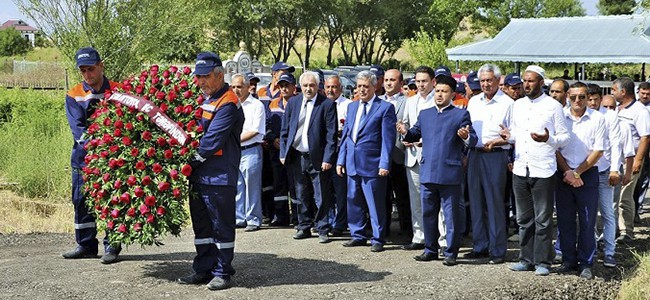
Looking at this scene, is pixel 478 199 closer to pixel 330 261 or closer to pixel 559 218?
pixel 559 218

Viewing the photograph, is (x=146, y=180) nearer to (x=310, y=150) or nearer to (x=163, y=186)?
(x=163, y=186)

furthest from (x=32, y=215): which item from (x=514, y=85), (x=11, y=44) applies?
(x=11, y=44)

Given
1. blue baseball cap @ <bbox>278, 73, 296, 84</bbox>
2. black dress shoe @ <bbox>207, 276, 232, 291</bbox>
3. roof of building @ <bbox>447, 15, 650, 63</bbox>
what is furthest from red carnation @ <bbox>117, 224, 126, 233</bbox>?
roof of building @ <bbox>447, 15, 650, 63</bbox>

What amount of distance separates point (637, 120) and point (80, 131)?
6.93 m

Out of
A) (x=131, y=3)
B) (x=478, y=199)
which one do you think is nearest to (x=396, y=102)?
(x=478, y=199)

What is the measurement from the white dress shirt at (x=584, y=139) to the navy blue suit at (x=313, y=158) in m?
2.93

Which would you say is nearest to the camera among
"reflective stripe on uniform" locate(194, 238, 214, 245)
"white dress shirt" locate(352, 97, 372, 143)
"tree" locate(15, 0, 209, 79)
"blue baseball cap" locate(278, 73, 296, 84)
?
"reflective stripe on uniform" locate(194, 238, 214, 245)

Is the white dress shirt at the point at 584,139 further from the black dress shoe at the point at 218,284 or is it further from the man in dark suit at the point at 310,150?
the black dress shoe at the point at 218,284

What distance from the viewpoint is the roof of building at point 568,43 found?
1107 inches

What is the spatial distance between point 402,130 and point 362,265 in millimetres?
1608

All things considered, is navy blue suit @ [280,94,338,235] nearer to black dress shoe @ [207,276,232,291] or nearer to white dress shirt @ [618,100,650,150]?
black dress shoe @ [207,276,232,291]

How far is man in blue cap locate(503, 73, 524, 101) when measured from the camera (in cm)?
950

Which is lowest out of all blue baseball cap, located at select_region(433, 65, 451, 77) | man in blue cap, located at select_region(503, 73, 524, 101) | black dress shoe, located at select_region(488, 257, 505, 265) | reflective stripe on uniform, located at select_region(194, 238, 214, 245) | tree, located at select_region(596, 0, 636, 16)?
black dress shoe, located at select_region(488, 257, 505, 265)

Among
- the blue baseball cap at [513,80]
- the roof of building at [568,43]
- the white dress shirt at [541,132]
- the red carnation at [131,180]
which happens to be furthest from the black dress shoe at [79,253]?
the roof of building at [568,43]
